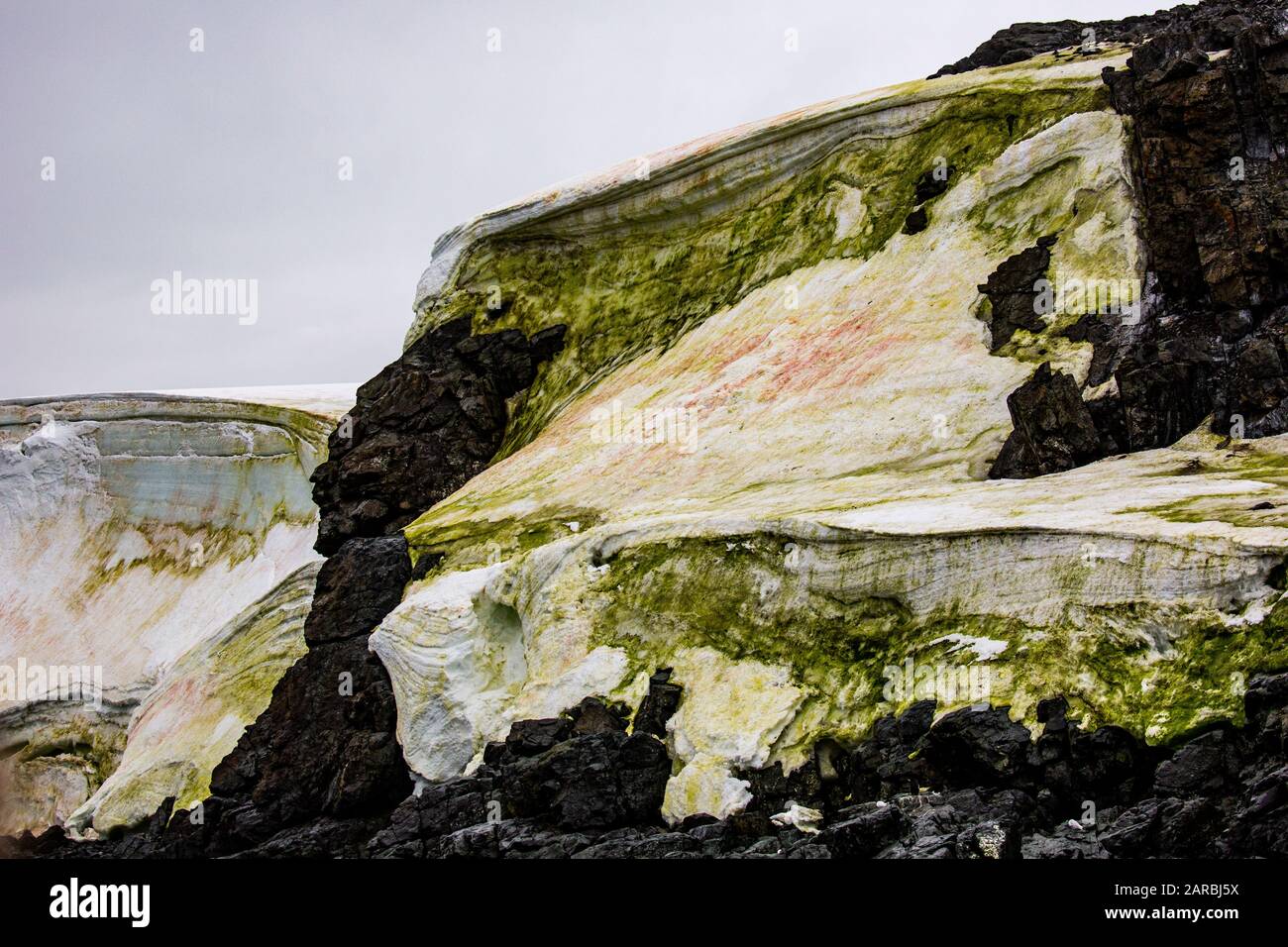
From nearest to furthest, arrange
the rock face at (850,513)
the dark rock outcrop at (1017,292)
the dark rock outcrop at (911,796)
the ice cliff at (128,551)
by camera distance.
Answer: the dark rock outcrop at (911,796), the rock face at (850,513), the dark rock outcrop at (1017,292), the ice cliff at (128,551)

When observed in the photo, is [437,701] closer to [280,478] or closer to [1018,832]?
[1018,832]

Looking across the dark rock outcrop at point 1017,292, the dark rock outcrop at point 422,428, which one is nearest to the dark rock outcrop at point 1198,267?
the dark rock outcrop at point 1017,292

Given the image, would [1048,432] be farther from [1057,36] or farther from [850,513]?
[1057,36]

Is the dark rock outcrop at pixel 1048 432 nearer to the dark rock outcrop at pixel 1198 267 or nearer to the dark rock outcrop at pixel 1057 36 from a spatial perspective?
the dark rock outcrop at pixel 1198 267

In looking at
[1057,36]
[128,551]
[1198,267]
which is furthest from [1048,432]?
[128,551]

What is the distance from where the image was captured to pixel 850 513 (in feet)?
86.6

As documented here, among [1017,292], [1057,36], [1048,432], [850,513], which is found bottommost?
[850,513]

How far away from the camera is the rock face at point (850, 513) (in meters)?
20.5

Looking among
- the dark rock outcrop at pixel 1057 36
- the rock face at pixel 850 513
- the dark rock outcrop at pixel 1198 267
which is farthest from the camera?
the dark rock outcrop at pixel 1057 36

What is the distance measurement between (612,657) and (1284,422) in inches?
491

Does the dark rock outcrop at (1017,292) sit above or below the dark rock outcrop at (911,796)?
above

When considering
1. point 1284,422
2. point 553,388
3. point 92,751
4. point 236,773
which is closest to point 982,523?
point 1284,422

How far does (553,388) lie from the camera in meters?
44.6

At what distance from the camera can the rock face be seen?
20.5m
